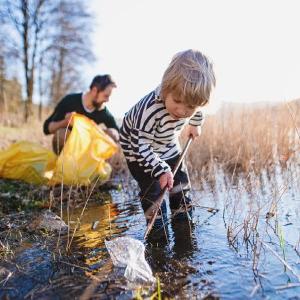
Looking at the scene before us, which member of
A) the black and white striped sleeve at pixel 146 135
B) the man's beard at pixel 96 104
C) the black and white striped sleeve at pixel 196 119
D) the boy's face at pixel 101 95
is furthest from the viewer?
the man's beard at pixel 96 104

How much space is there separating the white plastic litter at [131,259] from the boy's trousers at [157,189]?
0.74 meters

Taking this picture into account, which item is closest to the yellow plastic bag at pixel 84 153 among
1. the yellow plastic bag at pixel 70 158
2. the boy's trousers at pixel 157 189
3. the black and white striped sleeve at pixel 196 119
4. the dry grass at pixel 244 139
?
the yellow plastic bag at pixel 70 158

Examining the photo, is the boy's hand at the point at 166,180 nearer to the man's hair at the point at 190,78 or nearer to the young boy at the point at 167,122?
the young boy at the point at 167,122

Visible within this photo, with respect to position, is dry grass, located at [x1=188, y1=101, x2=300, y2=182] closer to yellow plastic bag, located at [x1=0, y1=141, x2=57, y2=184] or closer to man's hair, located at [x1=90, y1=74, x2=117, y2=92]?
man's hair, located at [x1=90, y1=74, x2=117, y2=92]

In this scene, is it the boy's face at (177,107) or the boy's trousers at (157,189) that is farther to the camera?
the boy's trousers at (157,189)

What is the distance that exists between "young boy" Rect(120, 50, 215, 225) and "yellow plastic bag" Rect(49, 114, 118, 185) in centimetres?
148

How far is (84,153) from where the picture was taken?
172 inches

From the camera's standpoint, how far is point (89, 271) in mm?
1978

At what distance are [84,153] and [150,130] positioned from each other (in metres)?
2.00

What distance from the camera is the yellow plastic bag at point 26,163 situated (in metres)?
4.59

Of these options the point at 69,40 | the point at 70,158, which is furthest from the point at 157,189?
the point at 69,40

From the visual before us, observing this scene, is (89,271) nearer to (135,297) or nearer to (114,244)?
(114,244)

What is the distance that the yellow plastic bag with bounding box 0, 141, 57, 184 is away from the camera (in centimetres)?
459

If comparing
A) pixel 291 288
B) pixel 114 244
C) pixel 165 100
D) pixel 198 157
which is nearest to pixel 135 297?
pixel 114 244
